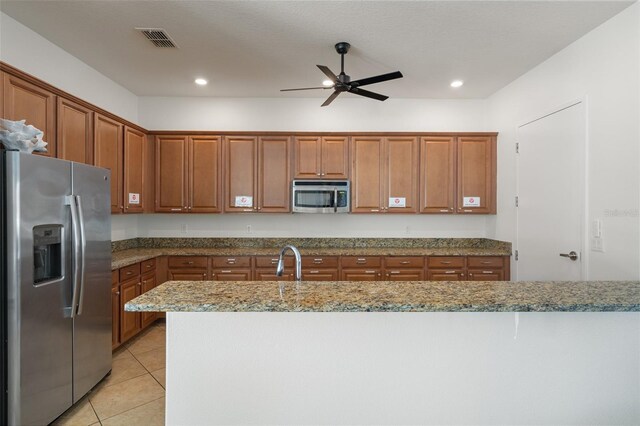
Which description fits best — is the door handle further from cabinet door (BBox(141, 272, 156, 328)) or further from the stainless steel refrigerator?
cabinet door (BBox(141, 272, 156, 328))

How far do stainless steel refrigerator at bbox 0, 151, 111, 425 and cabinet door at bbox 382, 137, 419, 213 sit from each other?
3.03m

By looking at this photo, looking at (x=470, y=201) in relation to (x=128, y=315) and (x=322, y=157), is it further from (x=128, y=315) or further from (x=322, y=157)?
(x=128, y=315)

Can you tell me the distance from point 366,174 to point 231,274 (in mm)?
2063

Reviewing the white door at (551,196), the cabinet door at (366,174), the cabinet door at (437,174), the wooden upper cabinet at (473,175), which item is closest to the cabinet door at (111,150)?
the cabinet door at (366,174)

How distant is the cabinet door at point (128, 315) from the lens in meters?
3.09

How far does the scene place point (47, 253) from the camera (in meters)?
2.06

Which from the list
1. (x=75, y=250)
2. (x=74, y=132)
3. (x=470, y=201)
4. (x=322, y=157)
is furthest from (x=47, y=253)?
(x=470, y=201)

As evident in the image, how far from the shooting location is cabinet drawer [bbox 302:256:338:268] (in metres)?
3.81

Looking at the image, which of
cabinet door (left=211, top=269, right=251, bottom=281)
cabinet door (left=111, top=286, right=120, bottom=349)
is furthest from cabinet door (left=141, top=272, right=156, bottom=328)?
cabinet door (left=211, top=269, right=251, bottom=281)

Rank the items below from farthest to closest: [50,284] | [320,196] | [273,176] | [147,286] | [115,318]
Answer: [273,176]
[320,196]
[147,286]
[115,318]
[50,284]

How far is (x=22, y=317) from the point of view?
72.0 inches

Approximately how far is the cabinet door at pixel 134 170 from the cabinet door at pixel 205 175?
558 mm

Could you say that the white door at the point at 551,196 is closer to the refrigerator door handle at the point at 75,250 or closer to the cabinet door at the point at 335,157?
the cabinet door at the point at 335,157

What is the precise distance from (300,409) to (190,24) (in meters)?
2.84
